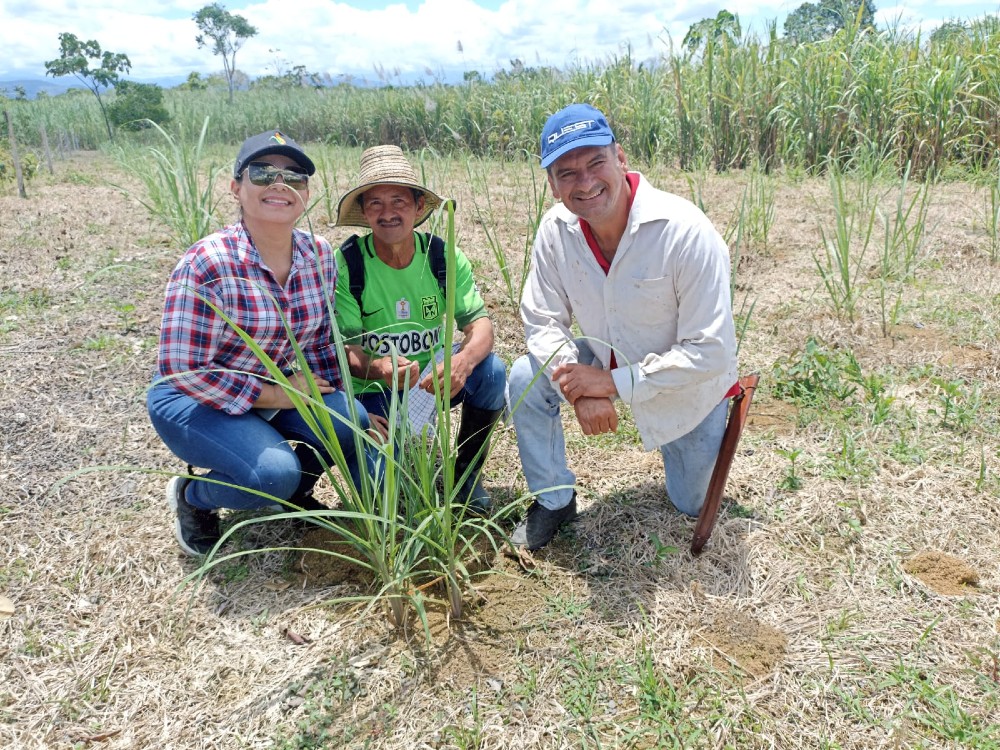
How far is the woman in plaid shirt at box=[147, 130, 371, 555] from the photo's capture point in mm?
1844

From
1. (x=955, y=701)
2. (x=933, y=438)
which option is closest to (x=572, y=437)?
(x=933, y=438)

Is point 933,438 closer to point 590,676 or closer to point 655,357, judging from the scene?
point 655,357

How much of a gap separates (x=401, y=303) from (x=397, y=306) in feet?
0.05

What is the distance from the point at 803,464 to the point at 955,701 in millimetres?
915

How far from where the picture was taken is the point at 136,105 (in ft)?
39.3

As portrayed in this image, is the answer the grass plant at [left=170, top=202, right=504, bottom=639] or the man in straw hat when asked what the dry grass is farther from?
the man in straw hat

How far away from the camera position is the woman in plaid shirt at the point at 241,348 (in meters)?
1.84

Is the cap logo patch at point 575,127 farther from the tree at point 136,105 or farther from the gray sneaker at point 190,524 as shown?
the tree at point 136,105

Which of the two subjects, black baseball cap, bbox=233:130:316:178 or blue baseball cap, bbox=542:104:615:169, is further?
black baseball cap, bbox=233:130:316:178

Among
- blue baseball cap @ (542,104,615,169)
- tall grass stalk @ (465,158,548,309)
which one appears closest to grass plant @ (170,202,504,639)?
blue baseball cap @ (542,104,615,169)

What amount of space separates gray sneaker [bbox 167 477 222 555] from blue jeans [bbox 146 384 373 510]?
32mm

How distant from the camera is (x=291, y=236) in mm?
2033

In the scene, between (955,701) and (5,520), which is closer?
(955,701)

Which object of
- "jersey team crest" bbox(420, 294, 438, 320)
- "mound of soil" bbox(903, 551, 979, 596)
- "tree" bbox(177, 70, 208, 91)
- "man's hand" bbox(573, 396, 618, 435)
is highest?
"tree" bbox(177, 70, 208, 91)
